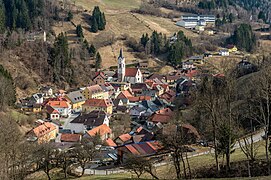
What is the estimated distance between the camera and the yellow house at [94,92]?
5597 cm

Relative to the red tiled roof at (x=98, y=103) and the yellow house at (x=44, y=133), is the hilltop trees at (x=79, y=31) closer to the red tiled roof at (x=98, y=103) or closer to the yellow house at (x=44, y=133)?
the red tiled roof at (x=98, y=103)

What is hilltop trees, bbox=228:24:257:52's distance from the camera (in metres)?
87.1

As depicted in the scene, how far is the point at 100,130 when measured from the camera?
131 ft

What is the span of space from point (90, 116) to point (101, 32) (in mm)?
42168

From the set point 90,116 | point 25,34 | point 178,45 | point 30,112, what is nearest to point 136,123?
point 90,116

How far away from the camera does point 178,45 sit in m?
77.9

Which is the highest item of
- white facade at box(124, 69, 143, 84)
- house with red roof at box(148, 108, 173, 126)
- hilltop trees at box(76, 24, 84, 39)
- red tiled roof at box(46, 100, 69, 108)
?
hilltop trees at box(76, 24, 84, 39)

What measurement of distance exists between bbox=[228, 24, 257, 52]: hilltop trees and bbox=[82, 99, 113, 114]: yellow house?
43934 millimetres

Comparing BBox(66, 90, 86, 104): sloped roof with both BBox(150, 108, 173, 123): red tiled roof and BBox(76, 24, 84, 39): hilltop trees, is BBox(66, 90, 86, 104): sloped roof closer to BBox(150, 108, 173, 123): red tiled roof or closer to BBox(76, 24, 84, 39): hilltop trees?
BBox(150, 108, 173, 123): red tiled roof

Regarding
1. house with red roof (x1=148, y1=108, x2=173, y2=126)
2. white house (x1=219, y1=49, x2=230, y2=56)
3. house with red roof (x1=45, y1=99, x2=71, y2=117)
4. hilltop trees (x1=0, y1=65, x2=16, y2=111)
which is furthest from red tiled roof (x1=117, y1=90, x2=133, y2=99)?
white house (x1=219, y1=49, x2=230, y2=56)

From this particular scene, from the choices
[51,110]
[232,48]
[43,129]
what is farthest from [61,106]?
[232,48]

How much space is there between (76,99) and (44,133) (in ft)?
51.1

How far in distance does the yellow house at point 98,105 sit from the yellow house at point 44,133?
9711 millimetres

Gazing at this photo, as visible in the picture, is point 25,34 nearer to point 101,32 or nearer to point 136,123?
point 101,32
